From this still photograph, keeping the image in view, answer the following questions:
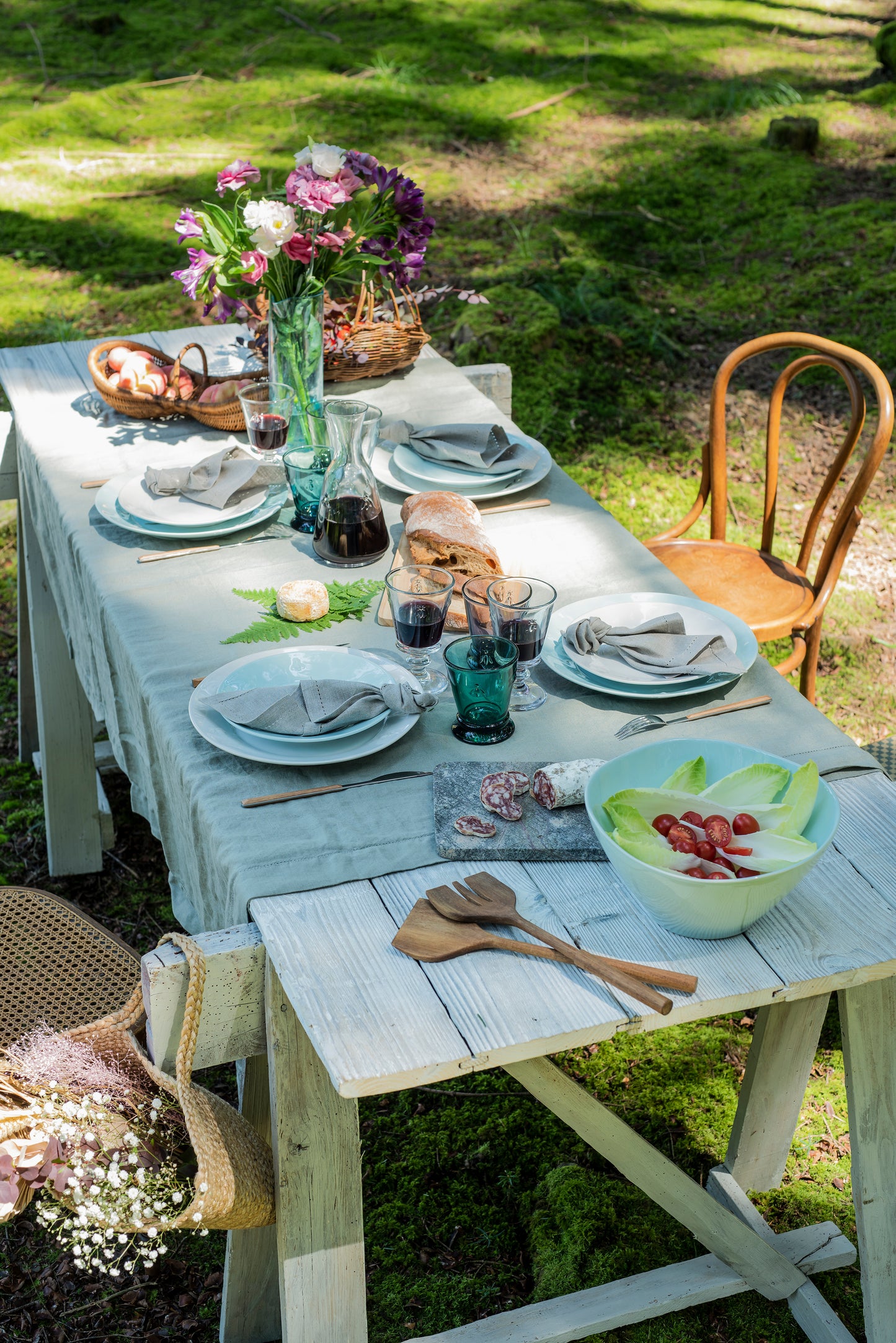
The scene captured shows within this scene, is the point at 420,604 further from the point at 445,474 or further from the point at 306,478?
the point at 445,474

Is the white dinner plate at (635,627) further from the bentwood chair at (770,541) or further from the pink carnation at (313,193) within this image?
the pink carnation at (313,193)

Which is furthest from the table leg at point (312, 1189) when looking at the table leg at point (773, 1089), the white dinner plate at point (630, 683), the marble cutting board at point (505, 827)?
the table leg at point (773, 1089)

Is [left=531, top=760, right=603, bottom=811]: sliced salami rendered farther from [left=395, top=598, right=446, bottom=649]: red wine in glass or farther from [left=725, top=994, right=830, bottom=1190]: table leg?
[left=725, top=994, right=830, bottom=1190]: table leg

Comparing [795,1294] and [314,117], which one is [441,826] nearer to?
[795,1294]

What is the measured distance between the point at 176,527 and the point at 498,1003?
1.12 meters

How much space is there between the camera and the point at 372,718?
1381mm

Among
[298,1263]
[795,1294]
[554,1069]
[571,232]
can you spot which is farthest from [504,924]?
[571,232]

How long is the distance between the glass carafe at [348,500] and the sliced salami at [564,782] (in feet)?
2.20

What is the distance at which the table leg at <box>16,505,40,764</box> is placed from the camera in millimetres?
2615

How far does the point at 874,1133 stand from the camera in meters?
1.34

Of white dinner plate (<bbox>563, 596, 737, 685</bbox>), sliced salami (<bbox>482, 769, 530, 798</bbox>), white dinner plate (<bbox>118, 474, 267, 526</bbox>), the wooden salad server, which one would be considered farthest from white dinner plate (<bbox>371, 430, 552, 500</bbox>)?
the wooden salad server

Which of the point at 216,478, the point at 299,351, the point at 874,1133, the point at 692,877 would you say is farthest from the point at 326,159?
the point at 874,1133

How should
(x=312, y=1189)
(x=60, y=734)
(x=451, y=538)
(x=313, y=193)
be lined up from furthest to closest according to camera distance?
(x=60, y=734) → (x=313, y=193) → (x=451, y=538) → (x=312, y=1189)

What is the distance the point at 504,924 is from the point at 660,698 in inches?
19.7
